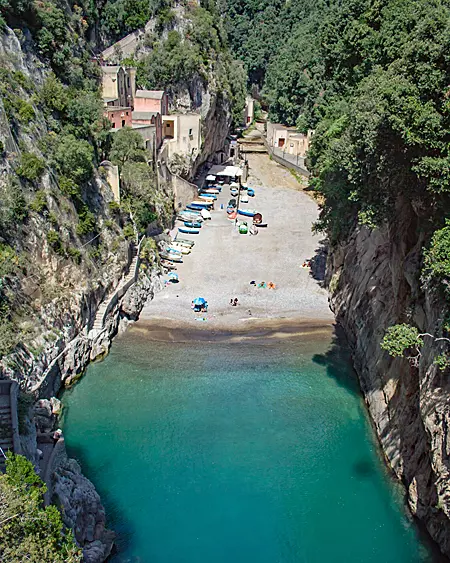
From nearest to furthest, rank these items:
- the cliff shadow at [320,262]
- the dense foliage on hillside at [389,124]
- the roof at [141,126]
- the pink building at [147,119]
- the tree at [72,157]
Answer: the dense foliage on hillside at [389,124] < the tree at [72,157] < the cliff shadow at [320,262] < the roof at [141,126] < the pink building at [147,119]

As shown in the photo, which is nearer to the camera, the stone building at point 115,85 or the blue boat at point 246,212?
the stone building at point 115,85

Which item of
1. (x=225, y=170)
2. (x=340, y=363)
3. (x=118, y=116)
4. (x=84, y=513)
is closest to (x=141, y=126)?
(x=118, y=116)

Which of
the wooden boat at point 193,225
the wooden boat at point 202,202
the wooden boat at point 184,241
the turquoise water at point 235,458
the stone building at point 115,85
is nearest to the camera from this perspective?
the turquoise water at point 235,458

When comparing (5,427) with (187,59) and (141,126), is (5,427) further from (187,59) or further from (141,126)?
(187,59)

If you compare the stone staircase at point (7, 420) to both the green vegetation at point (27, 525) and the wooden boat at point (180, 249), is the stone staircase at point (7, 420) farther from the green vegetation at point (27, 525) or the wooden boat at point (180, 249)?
the wooden boat at point (180, 249)

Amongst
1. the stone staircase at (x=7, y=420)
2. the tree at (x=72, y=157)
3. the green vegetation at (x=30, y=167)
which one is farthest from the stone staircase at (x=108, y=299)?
the stone staircase at (x=7, y=420)

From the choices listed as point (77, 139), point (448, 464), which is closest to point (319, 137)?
point (77, 139)
